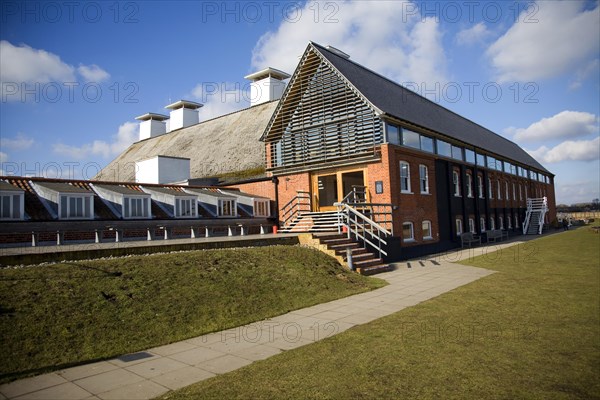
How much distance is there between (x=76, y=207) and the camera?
1744 cm

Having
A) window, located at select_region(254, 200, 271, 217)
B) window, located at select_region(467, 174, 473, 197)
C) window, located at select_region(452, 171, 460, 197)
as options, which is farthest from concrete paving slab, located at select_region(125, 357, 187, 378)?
window, located at select_region(467, 174, 473, 197)

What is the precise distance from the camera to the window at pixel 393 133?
20.4 meters

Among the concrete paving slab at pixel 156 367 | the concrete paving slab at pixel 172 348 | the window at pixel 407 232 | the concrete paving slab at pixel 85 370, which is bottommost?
the concrete paving slab at pixel 172 348

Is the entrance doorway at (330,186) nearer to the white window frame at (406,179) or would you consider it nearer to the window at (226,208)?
the white window frame at (406,179)

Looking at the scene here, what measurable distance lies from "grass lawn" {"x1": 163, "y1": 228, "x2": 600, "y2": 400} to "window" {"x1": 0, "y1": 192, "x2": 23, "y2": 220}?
563 inches

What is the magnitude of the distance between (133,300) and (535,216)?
1821 inches

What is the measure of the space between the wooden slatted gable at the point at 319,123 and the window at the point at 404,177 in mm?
2294

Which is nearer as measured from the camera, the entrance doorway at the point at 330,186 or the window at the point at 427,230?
the entrance doorway at the point at 330,186

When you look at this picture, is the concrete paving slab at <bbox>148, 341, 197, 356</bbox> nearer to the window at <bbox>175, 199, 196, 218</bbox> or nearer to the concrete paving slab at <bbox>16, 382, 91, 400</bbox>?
the concrete paving slab at <bbox>16, 382, 91, 400</bbox>

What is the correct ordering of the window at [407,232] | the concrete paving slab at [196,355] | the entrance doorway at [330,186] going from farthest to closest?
1. the entrance doorway at [330,186]
2. the window at [407,232]
3. the concrete paving slab at [196,355]

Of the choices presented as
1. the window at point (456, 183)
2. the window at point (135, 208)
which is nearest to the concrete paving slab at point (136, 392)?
the window at point (135, 208)

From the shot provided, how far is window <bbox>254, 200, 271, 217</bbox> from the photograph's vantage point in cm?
2516

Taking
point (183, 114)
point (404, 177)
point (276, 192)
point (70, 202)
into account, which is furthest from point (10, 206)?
point (183, 114)

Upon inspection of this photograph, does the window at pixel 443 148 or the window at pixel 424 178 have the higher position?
the window at pixel 443 148
